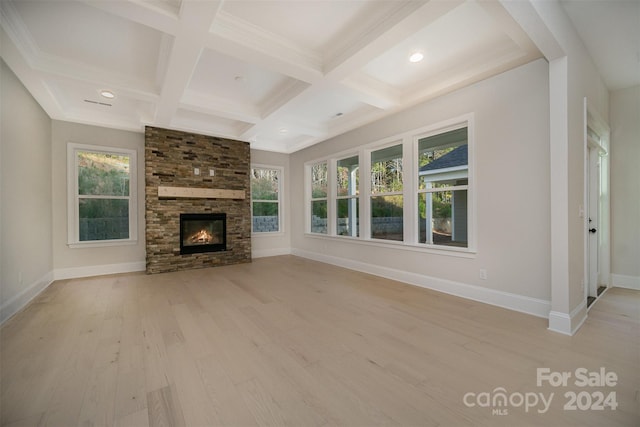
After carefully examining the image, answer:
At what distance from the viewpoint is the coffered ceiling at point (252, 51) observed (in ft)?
7.52

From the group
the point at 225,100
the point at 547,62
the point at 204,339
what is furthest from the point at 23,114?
the point at 547,62

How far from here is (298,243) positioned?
702 cm

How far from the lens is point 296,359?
6.79 feet

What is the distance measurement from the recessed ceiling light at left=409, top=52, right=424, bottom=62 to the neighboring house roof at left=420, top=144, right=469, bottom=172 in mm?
1321

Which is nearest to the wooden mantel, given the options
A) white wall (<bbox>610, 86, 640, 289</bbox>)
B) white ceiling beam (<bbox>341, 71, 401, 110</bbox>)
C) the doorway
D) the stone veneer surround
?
the stone veneer surround

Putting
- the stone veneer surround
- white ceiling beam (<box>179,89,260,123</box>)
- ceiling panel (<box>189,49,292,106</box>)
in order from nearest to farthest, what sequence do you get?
ceiling panel (<box>189,49,292,106</box>), white ceiling beam (<box>179,89,260,123</box>), the stone veneer surround

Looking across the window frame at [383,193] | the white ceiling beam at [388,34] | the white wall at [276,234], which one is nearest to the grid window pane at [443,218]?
the window frame at [383,193]

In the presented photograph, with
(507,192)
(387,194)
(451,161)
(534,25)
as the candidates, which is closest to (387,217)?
(387,194)

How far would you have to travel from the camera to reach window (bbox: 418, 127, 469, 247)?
367cm

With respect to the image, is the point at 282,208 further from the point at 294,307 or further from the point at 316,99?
the point at 294,307

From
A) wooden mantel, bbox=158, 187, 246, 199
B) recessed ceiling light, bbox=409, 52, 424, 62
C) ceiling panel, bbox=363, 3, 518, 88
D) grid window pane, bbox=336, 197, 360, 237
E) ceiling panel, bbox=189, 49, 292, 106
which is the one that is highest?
ceiling panel, bbox=189, 49, 292, 106

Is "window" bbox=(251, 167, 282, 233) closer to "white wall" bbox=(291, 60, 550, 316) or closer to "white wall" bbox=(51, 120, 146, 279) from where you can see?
"white wall" bbox=(51, 120, 146, 279)

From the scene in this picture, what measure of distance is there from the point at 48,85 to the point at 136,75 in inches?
48.8

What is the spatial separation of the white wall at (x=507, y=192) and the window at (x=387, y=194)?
2.51 feet
